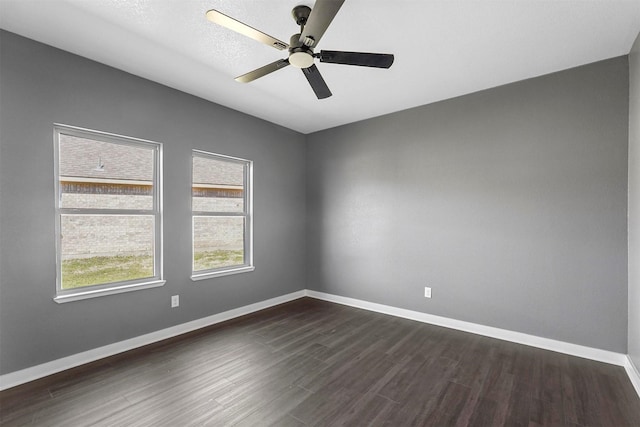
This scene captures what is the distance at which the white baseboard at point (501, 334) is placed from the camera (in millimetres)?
2529

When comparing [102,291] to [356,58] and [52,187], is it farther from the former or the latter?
[356,58]

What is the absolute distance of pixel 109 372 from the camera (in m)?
2.33

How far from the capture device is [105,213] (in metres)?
2.67

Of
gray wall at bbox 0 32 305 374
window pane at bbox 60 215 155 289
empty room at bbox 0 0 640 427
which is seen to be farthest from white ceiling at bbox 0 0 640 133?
window pane at bbox 60 215 155 289

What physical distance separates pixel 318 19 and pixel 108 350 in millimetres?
3249

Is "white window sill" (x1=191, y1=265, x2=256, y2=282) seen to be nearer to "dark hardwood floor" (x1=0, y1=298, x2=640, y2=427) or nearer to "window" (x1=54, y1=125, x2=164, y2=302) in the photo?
"window" (x1=54, y1=125, x2=164, y2=302)

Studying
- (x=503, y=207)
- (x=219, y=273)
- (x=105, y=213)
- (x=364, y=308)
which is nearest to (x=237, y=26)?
(x=105, y=213)

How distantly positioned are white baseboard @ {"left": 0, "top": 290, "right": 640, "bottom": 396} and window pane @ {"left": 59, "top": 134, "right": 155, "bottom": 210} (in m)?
1.33

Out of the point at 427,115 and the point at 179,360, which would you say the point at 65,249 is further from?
the point at 427,115

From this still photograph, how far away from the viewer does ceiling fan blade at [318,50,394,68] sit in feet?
6.18

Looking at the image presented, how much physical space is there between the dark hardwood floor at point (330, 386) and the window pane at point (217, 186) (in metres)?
1.56

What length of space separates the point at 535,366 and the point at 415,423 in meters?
1.45

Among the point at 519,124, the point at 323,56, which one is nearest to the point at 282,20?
the point at 323,56

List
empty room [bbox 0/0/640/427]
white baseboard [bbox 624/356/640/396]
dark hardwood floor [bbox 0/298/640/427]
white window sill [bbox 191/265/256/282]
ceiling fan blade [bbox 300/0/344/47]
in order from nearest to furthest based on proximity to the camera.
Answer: ceiling fan blade [bbox 300/0/344/47]
dark hardwood floor [bbox 0/298/640/427]
empty room [bbox 0/0/640/427]
white baseboard [bbox 624/356/640/396]
white window sill [bbox 191/265/256/282]
